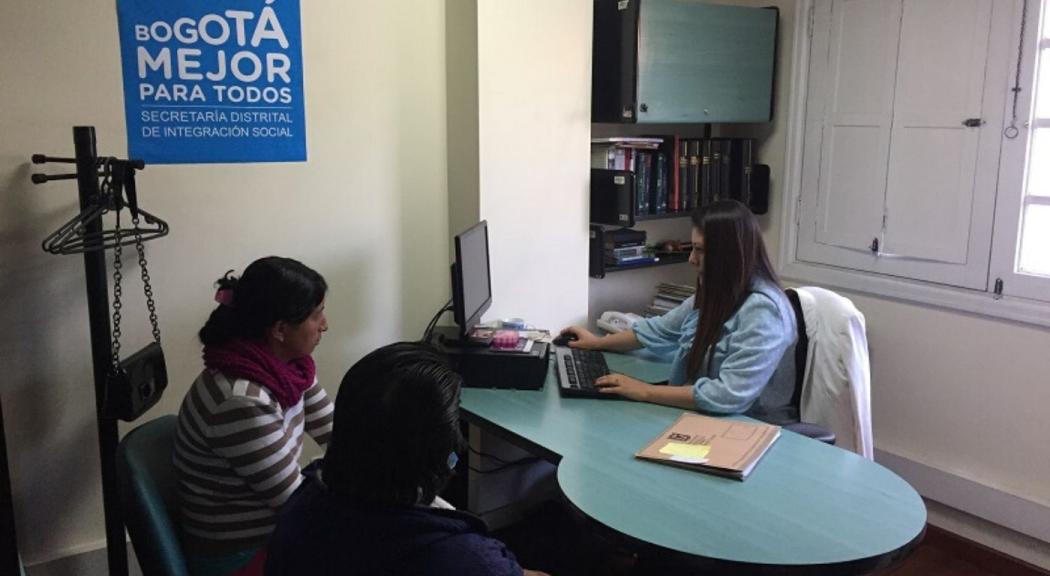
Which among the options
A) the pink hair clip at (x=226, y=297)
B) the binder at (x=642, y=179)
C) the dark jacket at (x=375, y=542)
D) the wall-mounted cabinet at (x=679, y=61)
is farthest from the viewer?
the binder at (x=642, y=179)

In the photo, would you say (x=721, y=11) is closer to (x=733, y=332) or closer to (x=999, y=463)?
(x=733, y=332)

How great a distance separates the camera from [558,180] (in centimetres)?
300

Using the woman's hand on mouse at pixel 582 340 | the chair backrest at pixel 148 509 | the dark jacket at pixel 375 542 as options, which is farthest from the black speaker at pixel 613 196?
the dark jacket at pixel 375 542

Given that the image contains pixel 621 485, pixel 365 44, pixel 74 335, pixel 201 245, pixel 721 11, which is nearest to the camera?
pixel 621 485

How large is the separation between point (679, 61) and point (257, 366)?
2093 millimetres

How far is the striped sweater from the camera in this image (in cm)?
171

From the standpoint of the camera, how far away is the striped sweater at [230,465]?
171 centimetres

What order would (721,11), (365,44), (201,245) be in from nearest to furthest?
(201,245), (365,44), (721,11)

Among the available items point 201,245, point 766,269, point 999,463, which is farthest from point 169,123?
point 999,463

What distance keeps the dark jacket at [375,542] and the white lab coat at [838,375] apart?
156 centimetres

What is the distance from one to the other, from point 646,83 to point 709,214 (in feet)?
2.83

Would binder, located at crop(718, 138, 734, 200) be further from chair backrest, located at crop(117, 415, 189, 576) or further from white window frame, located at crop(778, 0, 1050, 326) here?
chair backrest, located at crop(117, 415, 189, 576)

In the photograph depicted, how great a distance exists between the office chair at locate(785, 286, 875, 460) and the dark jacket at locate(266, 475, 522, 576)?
1.50 meters

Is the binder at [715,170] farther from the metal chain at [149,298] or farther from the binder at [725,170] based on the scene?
the metal chain at [149,298]
